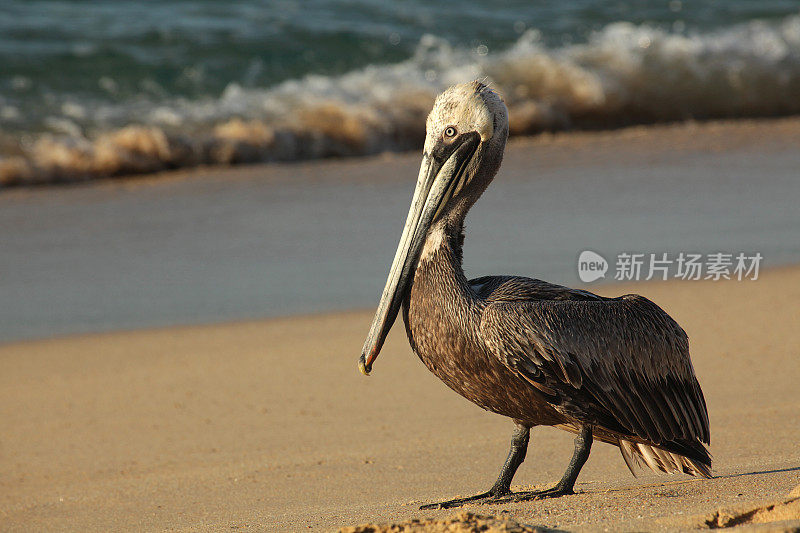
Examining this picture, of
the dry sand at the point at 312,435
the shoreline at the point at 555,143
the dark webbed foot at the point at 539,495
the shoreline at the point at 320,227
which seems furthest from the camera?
the shoreline at the point at 555,143

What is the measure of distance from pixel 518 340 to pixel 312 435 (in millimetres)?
1689

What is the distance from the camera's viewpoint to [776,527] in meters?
2.79

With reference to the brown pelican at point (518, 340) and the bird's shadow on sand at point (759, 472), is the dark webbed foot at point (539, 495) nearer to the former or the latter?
the brown pelican at point (518, 340)

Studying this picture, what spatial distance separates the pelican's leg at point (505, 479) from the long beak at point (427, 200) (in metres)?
0.54

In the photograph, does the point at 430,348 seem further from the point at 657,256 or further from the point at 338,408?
the point at 657,256

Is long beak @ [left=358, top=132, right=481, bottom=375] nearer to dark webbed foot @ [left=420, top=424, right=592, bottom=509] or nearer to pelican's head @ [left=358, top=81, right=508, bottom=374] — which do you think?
pelican's head @ [left=358, top=81, right=508, bottom=374]

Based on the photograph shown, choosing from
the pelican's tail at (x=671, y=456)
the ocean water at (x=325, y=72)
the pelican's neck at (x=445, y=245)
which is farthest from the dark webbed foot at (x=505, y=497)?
the ocean water at (x=325, y=72)

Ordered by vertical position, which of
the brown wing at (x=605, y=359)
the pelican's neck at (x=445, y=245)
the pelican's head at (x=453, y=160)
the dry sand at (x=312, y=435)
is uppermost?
the pelican's head at (x=453, y=160)

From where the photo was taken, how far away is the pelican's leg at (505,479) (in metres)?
3.60

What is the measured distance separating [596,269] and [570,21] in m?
10.4

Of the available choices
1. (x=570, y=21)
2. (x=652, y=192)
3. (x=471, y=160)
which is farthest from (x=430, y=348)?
(x=570, y=21)

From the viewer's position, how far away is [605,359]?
353 centimetres

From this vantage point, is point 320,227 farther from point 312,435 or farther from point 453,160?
point 453,160

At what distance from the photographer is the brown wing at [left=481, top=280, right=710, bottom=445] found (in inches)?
134
